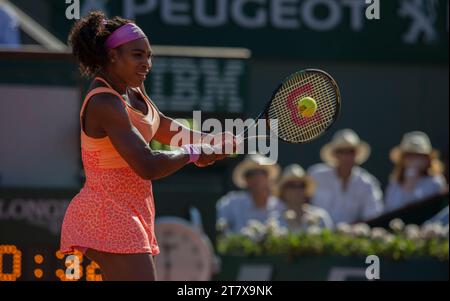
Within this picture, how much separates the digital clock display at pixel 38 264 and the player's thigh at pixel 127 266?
1954 millimetres

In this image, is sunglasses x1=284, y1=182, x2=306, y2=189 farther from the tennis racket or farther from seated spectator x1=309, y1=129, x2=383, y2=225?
the tennis racket

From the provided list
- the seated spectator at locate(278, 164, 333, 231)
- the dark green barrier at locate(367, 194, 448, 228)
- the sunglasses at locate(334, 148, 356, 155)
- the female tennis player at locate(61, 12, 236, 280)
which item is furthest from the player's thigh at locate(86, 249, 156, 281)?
the sunglasses at locate(334, 148, 356, 155)

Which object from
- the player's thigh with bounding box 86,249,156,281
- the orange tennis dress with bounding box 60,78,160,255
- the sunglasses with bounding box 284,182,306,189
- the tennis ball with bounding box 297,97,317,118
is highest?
the tennis ball with bounding box 297,97,317,118

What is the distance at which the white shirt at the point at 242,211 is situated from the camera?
8.61 meters

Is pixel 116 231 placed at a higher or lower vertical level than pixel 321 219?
higher

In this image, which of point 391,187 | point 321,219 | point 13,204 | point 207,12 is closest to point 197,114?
point 13,204

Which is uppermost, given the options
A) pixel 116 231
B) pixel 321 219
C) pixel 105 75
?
pixel 105 75

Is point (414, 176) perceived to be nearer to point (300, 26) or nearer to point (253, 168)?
point (253, 168)

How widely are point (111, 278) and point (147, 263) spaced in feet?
0.48

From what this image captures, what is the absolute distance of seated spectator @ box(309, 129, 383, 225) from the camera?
941cm

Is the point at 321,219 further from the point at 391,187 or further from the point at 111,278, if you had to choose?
the point at 111,278

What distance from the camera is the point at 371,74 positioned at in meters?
12.6

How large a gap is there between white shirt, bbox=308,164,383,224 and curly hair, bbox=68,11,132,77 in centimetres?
470

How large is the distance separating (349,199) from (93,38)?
Result: 16.3 ft
